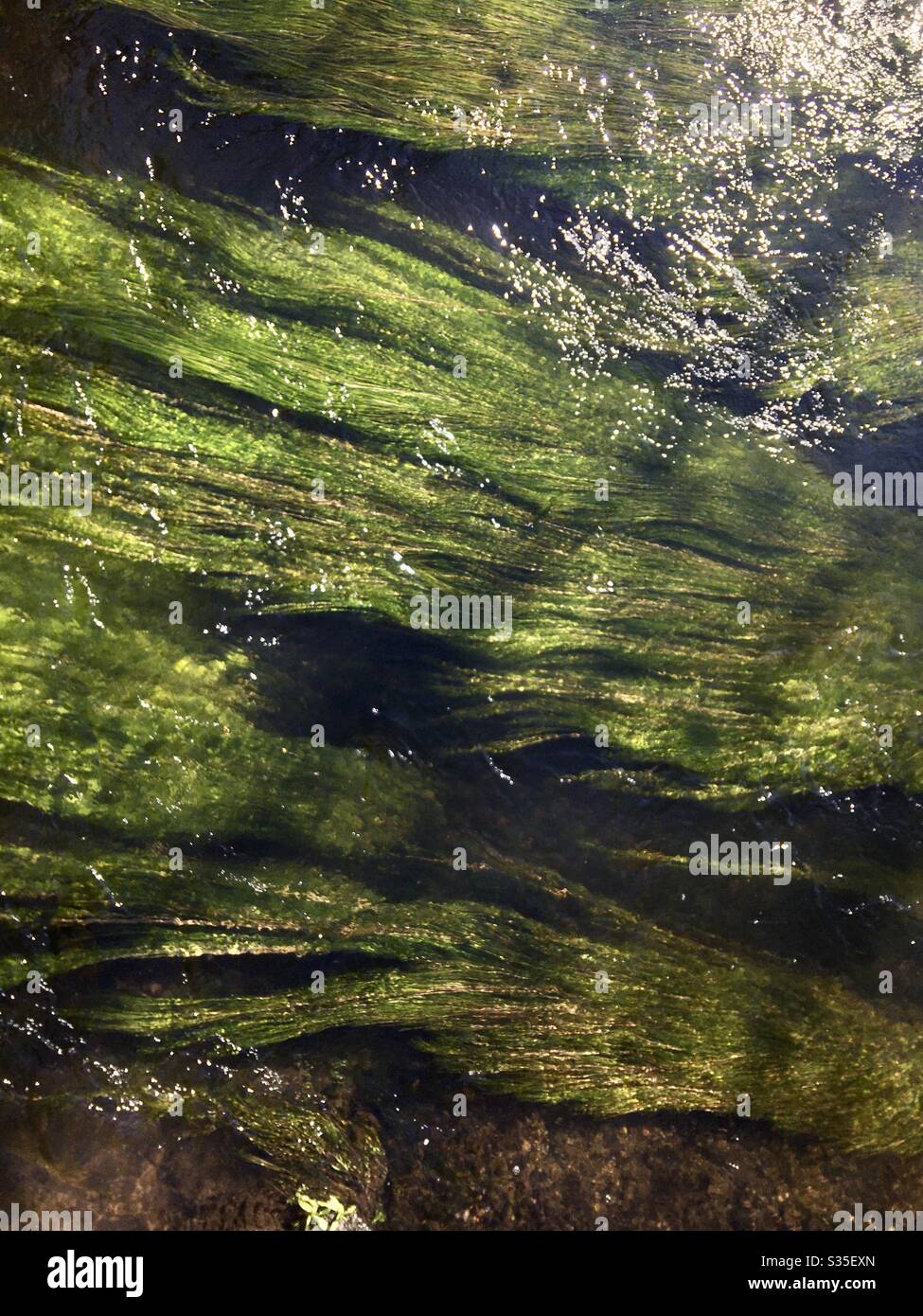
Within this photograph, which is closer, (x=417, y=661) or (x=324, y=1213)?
(x=324, y=1213)

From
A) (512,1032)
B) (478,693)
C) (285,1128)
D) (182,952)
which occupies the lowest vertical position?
(285,1128)

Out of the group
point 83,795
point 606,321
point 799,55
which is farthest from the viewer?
point 799,55

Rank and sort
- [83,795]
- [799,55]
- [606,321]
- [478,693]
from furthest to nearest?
[799,55] → [606,321] → [478,693] → [83,795]

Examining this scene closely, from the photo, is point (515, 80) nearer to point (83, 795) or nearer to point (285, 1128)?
point (83, 795)

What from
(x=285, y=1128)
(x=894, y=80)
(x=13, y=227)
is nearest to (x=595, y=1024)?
(x=285, y=1128)

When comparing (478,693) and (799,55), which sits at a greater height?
(799,55)

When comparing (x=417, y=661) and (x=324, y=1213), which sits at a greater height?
(x=417, y=661)

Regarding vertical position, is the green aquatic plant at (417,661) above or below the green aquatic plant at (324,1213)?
above

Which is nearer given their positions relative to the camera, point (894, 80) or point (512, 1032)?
point (512, 1032)

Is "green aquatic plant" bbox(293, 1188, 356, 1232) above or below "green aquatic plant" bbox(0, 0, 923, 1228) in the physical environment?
below
